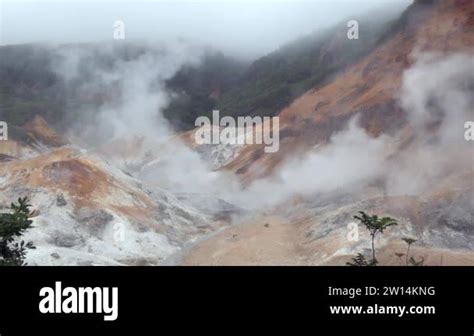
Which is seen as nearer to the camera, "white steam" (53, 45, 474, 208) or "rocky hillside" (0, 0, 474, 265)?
"rocky hillside" (0, 0, 474, 265)

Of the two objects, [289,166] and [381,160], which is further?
[289,166]

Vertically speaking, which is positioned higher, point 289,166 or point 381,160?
point 289,166

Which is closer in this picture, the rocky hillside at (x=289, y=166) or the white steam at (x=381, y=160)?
the rocky hillside at (x=289, y=166)

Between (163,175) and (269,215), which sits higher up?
(163,175)

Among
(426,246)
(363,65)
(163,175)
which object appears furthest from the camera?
(163,175)

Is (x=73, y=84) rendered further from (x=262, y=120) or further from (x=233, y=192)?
(x=233, y=192)
